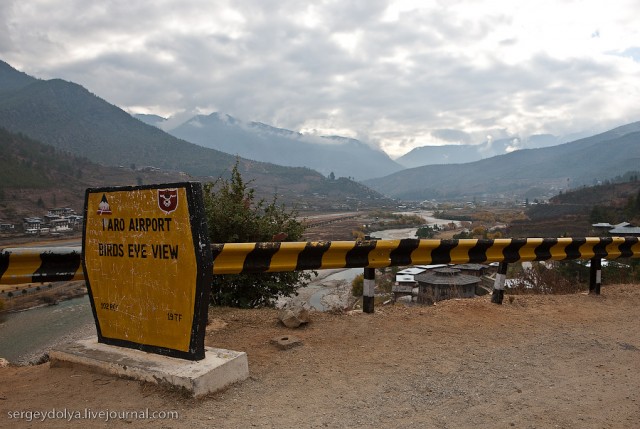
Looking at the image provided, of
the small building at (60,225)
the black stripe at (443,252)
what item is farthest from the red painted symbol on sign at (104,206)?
the small building at (60,225)

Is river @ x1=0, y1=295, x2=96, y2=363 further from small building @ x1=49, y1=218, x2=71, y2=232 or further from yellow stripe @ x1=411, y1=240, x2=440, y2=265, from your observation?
small building @ x1=49, y1=218, x2=71, y2=232

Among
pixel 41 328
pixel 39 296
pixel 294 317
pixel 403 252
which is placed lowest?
pixel 41 328

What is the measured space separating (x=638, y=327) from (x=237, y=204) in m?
6.76

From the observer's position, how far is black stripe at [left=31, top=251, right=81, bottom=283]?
461cm

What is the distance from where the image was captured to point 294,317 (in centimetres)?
563

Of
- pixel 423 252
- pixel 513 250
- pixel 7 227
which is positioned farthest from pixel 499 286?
pixel 7 227

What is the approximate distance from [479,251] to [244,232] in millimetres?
4630

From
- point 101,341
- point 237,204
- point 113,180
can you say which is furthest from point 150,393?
point 113,180

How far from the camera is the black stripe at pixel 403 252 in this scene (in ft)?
19.6

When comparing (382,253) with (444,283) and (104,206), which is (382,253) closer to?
(104,206)

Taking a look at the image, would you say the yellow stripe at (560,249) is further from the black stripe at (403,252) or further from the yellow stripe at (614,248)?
the black stripe at (403,252)

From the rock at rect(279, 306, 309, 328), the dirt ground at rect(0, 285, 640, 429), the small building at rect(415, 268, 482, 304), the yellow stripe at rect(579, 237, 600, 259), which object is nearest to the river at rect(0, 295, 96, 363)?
the small building at rect(415, 268, 482, 304)

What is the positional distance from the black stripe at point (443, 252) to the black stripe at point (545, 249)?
1604mm

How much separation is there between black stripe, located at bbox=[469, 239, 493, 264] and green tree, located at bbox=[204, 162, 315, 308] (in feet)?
9.26
